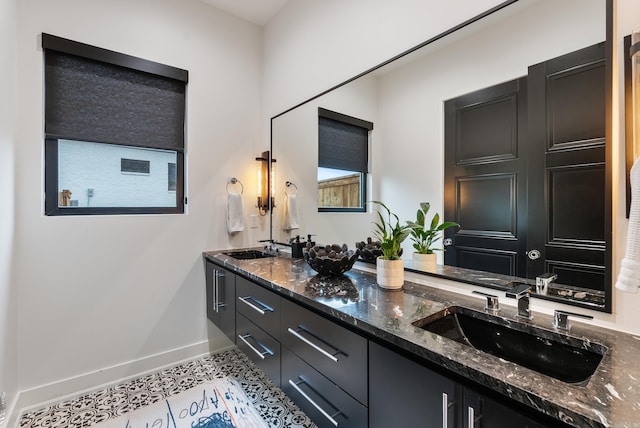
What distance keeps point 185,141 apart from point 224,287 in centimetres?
127

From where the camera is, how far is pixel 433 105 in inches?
63.6

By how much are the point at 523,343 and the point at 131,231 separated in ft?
8.25

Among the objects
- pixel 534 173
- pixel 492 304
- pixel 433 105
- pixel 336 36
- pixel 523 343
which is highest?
pixel 336 36

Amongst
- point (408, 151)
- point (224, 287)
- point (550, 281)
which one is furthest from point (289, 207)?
point (550, 281)

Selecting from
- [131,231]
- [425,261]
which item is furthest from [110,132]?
[425,261]

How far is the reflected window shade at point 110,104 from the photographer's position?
2.03 meters

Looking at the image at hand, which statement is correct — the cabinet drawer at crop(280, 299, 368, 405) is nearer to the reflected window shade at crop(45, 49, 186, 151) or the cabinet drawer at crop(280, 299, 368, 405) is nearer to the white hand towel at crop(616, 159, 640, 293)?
the white hand towel at crop(616, 159, 640, 293)

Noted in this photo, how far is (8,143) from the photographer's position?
66.4 inches

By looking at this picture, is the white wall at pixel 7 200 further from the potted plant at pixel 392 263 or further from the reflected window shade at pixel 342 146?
the potted plant at pixel 392 263

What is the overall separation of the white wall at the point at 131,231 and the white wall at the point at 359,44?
350 mm

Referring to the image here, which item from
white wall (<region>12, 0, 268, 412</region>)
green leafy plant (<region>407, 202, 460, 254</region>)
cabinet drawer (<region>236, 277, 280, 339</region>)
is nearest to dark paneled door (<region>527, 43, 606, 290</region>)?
green leafy plant (<region>407, 202, 460, 254</region>)

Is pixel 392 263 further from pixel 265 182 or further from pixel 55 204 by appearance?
pixel 55 204

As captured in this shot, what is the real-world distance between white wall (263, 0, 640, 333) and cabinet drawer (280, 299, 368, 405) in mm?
747

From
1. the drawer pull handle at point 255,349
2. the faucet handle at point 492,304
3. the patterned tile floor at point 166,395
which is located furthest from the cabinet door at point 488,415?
the patterned tile floor at point 166,395
